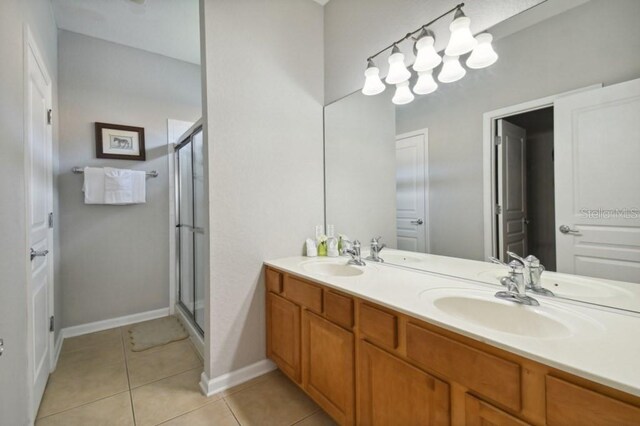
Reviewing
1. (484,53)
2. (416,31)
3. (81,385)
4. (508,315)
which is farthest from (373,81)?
(81,385)

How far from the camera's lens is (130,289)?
281 centimetres

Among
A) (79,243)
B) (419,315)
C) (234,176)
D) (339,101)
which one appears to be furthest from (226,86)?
(79,243)

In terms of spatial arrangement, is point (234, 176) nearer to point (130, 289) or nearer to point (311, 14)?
point (311, 14)

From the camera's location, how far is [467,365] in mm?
856

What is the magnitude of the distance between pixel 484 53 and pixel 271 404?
224 cm

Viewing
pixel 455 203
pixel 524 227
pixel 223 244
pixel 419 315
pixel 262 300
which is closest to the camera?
pixel 419 315

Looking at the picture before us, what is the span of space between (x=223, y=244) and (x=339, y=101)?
1390 millimetres

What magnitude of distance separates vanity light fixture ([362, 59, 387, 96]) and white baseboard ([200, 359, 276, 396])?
2026 mm

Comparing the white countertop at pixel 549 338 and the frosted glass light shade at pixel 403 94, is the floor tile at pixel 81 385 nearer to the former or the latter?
the white countertop at pixel 549 338

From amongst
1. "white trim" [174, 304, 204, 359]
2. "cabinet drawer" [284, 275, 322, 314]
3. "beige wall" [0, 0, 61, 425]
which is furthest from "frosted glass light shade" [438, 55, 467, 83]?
"white trim" [174, 304, 204, 359]

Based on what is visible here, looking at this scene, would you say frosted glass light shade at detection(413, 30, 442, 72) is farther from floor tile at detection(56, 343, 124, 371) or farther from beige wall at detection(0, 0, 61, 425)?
floor tile at detection(56, 343, 124, 371)

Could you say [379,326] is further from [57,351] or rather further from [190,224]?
[57,351]

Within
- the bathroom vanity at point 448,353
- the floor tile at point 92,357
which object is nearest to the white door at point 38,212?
the floor tile at point 92,357

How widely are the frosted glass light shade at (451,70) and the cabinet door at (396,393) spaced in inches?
56.1
